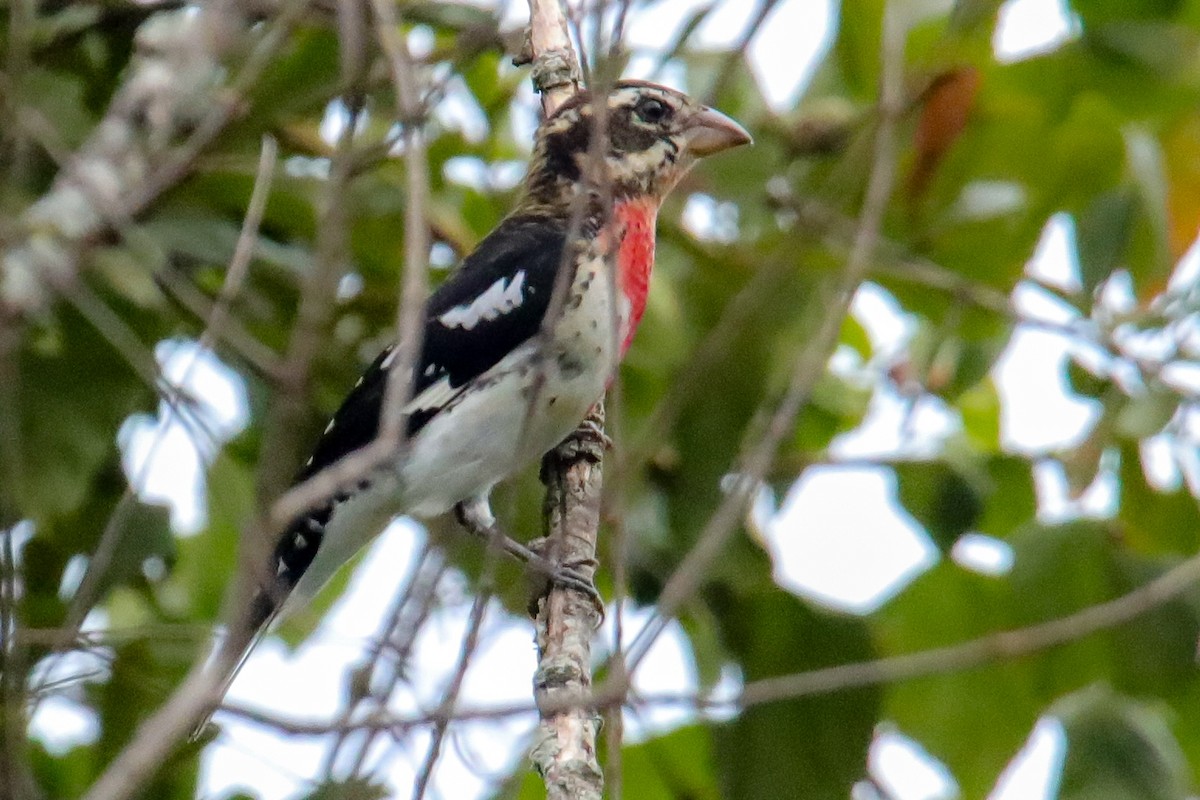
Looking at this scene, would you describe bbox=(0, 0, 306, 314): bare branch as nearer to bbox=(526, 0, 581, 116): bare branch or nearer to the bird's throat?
bbox=(526, 0, 581, 116): bare branch

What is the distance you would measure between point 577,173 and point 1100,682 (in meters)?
1.89

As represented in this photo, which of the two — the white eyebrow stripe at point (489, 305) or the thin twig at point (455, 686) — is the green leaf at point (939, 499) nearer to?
the white eyebrow stripe at point (489, 305)

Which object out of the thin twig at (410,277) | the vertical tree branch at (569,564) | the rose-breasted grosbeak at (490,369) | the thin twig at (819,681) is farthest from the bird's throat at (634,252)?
the thin twig at (819,681)

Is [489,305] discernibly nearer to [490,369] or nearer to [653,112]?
[490,369]

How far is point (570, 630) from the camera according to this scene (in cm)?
343

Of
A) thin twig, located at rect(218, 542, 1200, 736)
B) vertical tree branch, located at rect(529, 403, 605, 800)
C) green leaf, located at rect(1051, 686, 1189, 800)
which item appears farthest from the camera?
green leaf, located at rect(1051, 686, 1189, 800)

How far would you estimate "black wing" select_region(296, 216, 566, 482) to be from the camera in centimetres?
422

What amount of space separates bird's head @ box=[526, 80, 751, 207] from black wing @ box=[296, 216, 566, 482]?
0.32m

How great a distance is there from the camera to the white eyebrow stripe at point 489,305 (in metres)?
4.22

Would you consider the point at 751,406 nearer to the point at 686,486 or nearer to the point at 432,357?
the point at 686,486

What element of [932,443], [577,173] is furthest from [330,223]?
[932,443]

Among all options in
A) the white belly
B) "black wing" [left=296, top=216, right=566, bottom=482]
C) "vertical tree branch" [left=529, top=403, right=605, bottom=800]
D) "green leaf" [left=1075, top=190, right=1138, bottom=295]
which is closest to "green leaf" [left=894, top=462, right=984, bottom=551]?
"green leaf" [left=1075, top=190, right=1138, bottom=295]

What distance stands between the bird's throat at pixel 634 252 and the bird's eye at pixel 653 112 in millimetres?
296

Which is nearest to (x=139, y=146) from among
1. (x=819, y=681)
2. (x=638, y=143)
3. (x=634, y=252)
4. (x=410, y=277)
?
(x=634, y=252)
